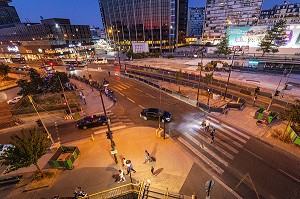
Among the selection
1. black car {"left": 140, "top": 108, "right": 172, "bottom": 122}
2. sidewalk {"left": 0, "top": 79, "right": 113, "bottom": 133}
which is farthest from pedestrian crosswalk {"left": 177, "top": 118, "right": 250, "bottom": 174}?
sidewalk {"left": 0, "top": 79, "right": 113, "bottom": 133}

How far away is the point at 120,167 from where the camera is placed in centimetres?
1345

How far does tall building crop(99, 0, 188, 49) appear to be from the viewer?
3371 inches

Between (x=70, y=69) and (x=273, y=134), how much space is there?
5768 cm

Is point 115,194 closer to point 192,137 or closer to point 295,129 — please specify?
point 192,137

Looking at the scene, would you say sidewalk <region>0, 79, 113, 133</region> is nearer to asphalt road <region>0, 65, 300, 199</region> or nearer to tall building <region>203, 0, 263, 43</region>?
asphalt road <region>0, 65, 300, 199</region>

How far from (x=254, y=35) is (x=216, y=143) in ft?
200

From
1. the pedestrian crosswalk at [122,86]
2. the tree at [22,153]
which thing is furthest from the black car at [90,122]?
the pedestrian crosswalk at [122,86]

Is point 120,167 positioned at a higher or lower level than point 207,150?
lower

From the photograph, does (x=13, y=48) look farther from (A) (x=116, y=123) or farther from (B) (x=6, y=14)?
(A) (x=116, y=123)

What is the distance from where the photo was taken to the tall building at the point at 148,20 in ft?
281

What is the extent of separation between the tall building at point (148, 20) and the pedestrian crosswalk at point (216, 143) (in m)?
83.3

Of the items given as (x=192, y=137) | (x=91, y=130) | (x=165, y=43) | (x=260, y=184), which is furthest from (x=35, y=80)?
(x=165, y=43)

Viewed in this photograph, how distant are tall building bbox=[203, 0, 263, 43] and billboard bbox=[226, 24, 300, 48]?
150 ft

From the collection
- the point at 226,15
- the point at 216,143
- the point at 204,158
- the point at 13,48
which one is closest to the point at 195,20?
the point at 226,15
